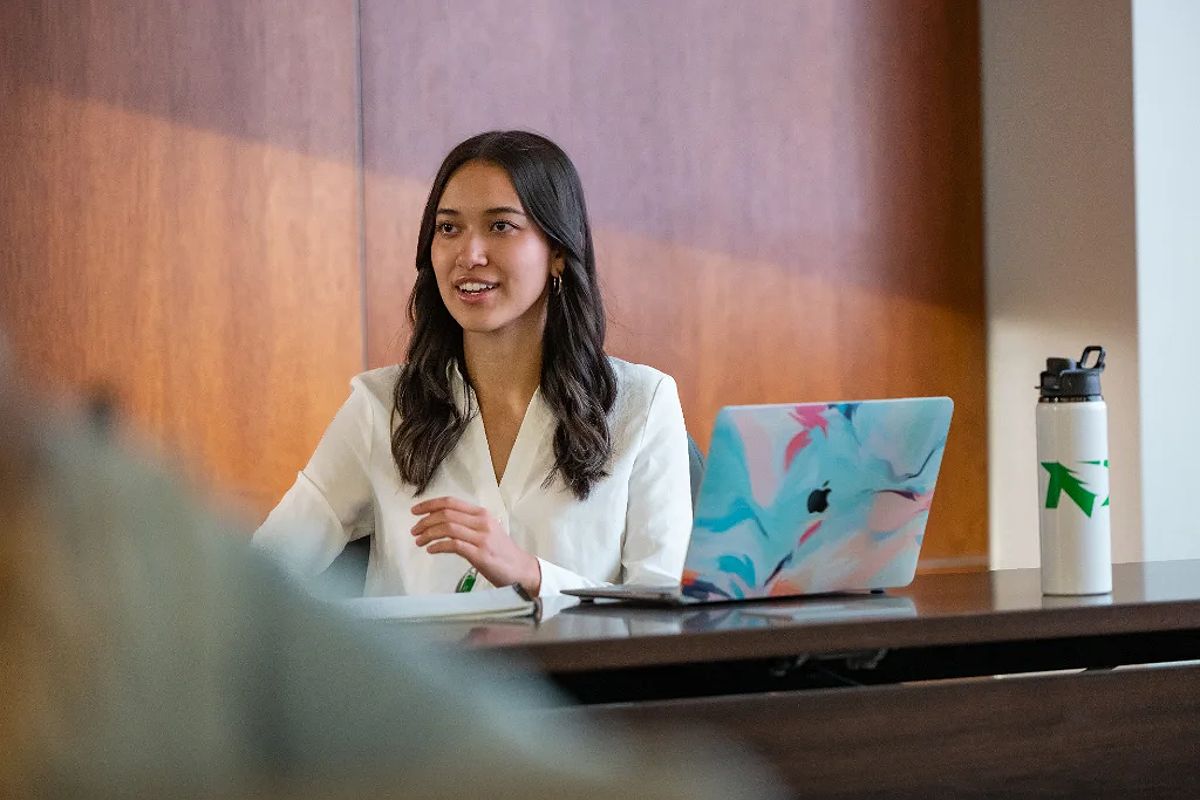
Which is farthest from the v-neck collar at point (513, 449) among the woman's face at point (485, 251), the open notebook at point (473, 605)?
the open notebook at point (473, 605)

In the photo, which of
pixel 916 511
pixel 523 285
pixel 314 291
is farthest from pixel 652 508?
pixel 314 291

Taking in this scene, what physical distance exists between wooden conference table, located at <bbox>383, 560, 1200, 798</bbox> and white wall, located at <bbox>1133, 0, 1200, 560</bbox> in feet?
7.06

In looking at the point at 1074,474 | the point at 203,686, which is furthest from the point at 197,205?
the point at 203,686

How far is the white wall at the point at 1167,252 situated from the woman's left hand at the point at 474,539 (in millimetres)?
2305

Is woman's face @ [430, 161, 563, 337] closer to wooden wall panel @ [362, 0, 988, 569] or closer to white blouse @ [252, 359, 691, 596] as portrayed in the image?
white blouse @ [252, 359, 691, 596]

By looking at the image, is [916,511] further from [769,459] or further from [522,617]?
[522,617]

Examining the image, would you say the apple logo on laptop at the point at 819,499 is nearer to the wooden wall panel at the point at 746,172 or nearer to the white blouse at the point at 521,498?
the white blouse at the point at 521,498

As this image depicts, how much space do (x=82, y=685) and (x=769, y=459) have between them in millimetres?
1458

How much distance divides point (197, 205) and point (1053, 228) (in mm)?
2302

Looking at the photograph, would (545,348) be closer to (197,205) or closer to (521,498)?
(521,498)

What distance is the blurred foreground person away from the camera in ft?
0.82

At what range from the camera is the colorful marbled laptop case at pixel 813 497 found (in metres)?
Result: 1.68

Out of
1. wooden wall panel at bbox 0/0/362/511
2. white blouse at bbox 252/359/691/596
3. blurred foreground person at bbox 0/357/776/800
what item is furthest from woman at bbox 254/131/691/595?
blurred foreground person at bbox 0/357/776/800

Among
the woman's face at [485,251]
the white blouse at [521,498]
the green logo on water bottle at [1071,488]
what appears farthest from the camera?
the woman's face at [485,251]
